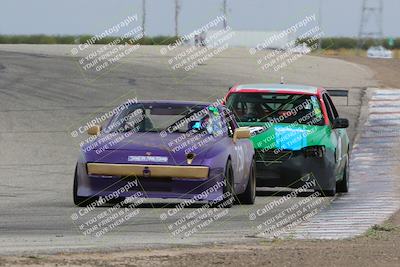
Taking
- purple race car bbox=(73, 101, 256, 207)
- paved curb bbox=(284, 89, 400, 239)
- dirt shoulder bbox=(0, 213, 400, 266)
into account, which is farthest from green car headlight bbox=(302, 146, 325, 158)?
dirt shoulder bbox=(0, 213, 400, 266)

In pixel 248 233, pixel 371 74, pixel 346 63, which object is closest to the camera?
pixel 248 233

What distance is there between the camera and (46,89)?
118ft

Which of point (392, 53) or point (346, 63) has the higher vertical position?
point (346, 63)

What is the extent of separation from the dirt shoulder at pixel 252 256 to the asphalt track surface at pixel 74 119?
0.59 meters

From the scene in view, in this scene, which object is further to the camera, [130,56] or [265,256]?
[130,56]

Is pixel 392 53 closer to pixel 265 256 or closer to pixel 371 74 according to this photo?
pixel 371 74

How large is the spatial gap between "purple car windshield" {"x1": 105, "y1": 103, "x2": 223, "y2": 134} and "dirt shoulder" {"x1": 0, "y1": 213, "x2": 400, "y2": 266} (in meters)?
4.48

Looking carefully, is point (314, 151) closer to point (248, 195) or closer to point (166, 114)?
point (248, 195)

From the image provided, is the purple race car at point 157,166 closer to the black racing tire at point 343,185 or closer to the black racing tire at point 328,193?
the black racing tire at point 328,193

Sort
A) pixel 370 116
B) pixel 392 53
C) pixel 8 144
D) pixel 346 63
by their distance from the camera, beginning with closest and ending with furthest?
pixel 8 144 < pixel 370 116 < pixel 346 63 < pixel 392 53

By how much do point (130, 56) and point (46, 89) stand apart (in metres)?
14.5

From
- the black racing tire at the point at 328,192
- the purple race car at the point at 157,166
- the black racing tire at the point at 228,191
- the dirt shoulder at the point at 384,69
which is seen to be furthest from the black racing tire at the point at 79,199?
the dirt shoulder at the point at 384,69

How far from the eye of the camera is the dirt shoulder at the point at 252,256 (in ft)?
32.3

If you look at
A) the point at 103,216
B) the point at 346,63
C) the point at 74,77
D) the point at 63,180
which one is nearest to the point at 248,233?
the point at 103,216
